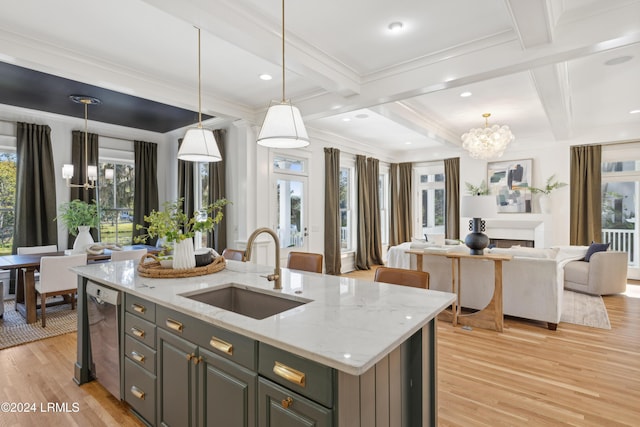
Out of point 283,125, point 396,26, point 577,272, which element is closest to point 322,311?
point 283,125

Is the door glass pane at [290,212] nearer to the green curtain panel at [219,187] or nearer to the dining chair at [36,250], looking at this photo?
the green curtain panel at [219,187]

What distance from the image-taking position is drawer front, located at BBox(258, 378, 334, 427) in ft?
3.74

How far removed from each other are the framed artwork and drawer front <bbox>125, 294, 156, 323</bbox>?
23.2 ft

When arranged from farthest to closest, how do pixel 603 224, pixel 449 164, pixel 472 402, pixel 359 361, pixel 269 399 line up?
1. pixel 449 164
2. pixel 603 224
3. pixel 472 402
4. pixel 269 399
5. pixel 359 361

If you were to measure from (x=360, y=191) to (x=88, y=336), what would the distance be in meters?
5.64

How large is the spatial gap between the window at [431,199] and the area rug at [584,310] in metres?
3.38

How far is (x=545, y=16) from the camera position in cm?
237

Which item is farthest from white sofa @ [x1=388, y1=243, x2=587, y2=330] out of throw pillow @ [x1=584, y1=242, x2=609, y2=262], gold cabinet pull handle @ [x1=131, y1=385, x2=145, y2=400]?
gold cabinet pull handle @ [x1=131, y1=385, x2=145, y2=400]

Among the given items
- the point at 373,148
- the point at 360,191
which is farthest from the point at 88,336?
the point at 373,148

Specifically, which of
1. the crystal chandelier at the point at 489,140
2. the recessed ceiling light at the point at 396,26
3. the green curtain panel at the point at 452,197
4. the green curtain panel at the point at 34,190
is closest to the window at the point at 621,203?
the green curtain panel at the point at 452,197

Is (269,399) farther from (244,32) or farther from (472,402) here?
(244,32)

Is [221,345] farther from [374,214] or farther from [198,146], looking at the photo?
[374,214]

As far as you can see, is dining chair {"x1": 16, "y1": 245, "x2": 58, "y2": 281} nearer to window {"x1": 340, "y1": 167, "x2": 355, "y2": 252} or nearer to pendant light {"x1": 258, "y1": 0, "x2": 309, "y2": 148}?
pendant light {"x1": 258, "y1": 0, "x2": 309, "y2": 148}

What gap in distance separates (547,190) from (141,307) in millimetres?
7365
